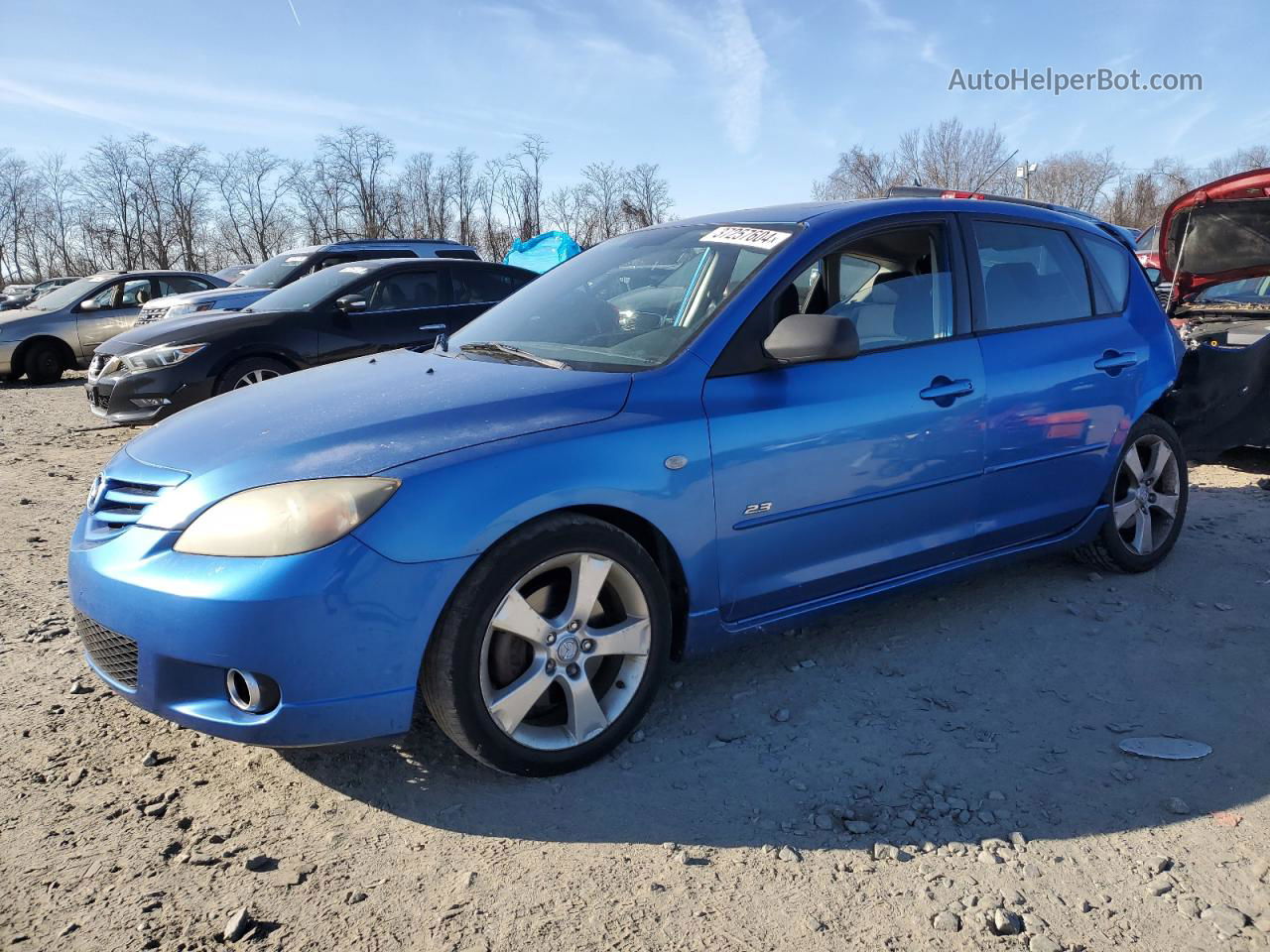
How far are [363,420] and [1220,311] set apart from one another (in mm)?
6507

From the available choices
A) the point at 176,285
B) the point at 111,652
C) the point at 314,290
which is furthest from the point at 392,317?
the point at 176,285

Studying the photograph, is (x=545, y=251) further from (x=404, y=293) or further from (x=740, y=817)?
(x=740, y=817)

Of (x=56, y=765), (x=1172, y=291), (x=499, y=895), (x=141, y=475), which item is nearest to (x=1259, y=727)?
(x=499, y=895)

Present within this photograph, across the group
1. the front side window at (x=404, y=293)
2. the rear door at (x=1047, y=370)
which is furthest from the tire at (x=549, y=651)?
the front side window at (x=404, y=293)

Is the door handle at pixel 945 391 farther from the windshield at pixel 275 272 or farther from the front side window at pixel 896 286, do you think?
the windshield at pixel 275 272

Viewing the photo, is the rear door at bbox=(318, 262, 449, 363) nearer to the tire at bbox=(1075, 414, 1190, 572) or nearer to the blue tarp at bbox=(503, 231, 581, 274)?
the tire at bbox=(1075, 414, 1190, 572)

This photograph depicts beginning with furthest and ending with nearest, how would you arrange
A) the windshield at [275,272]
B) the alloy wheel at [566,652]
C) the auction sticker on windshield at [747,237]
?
the windshield at [275,272]
the auction sticker on windshield at [747,237]
the alloy wheel at [566,652]

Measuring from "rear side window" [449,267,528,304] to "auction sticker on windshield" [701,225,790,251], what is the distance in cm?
603

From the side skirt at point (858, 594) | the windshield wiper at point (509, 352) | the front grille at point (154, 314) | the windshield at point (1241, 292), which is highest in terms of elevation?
the front grille at point (154, 314)

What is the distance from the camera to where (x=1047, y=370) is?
3.83m

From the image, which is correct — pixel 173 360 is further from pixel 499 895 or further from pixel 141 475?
pixel 499 895

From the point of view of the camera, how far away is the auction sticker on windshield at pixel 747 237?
3.36 meters

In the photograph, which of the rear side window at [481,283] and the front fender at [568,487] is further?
the rear side window at [481,283]

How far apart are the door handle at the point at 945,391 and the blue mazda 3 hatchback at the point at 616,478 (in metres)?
0.01
